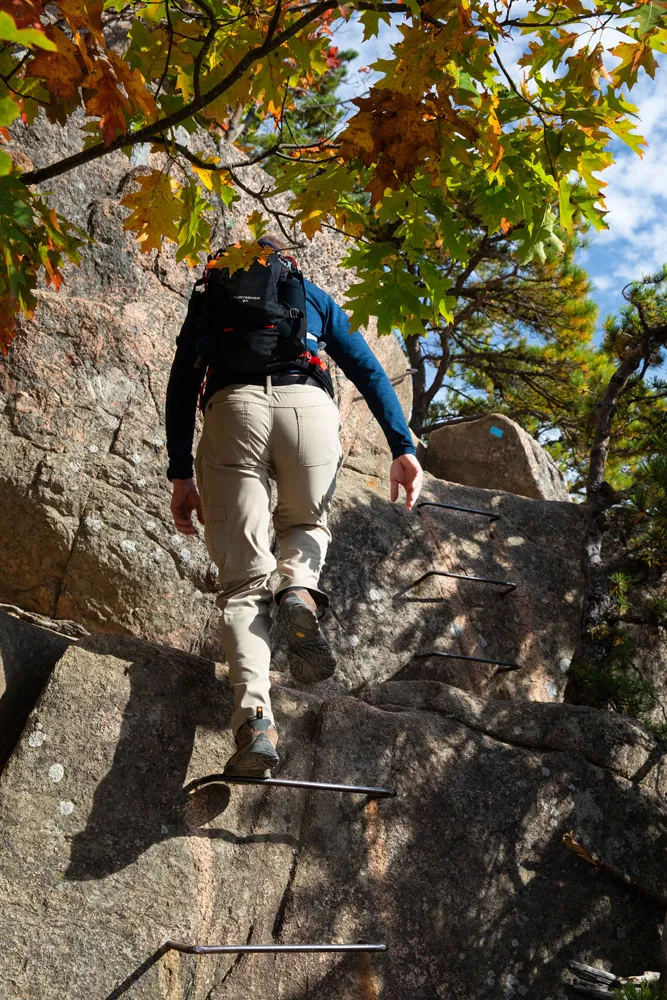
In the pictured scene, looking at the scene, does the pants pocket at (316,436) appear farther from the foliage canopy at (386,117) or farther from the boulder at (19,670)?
the boulder at (19,670)

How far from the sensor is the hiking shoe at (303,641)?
3100 mm

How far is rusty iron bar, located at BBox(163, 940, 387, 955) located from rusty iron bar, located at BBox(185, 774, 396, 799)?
52 cm

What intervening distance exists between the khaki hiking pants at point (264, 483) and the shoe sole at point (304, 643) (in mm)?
147

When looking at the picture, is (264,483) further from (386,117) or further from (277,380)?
(386,117)

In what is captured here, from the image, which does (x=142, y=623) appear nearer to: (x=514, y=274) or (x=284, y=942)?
(x=284, y=942)

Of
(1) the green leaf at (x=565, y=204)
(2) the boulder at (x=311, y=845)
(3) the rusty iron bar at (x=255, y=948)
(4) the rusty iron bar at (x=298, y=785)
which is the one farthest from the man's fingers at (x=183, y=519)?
(1) the green leaf at (x=565, y=204)

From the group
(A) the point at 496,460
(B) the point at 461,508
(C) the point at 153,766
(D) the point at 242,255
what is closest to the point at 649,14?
(D) the point at 242,255

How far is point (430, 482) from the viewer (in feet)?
22.3

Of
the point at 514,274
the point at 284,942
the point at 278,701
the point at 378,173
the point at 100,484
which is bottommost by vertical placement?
the point at 284,942

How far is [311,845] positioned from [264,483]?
139 cm

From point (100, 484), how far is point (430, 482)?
267cm

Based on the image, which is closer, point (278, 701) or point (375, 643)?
point (278, 701)

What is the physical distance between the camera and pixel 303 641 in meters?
3.11

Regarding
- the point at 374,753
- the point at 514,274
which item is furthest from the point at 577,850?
the point at 514,274
